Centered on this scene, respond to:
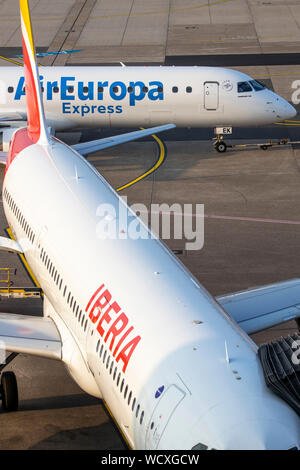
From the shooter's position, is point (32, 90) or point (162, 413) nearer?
point (162, 413)

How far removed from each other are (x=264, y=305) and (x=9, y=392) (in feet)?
20.8

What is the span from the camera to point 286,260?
28.1 metres

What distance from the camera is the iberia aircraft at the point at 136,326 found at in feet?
37.7

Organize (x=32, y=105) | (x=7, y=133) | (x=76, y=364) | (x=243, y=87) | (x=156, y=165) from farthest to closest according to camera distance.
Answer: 1. (x=243, y=87)
2. (x=156, y=165)
3. (x=7, y=133)
4. (x=32, y=105)
5. (x=76, y=364)

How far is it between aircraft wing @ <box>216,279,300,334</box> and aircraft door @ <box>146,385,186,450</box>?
230 inches

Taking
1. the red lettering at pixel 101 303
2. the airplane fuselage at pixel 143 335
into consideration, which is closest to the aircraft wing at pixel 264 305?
the airplane fuselage at pixel 143 335

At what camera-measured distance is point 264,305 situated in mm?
18891

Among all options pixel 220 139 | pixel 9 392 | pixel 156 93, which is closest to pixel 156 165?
pixel 156 93

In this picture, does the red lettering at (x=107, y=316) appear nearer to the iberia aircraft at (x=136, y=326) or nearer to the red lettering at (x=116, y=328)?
the iberia aircraft at (x=136, y=326)

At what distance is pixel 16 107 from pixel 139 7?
36.0m

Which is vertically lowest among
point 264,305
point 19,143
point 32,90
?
point 264,305

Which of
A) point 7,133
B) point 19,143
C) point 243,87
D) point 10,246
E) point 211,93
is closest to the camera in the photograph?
point 10,246

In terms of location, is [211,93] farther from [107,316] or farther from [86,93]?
[107,316]

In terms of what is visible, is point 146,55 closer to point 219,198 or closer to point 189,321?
point 219,198
